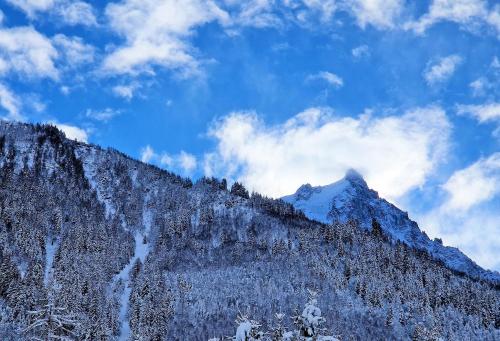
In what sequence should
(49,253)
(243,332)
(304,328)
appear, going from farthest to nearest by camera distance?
(49,253), (304,328), (243,332)

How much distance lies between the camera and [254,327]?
18.6 metres

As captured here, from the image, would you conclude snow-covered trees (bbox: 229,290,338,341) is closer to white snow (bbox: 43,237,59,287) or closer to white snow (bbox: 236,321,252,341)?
white snow (bbox: 236,321,252,341)

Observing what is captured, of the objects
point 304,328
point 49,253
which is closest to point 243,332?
point 304,328

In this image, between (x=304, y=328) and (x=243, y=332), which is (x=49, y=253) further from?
(x=304, y=328)

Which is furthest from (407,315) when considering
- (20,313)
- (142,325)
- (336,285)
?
(20,313)

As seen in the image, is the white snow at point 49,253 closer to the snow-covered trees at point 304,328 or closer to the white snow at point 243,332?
the snow-covered trees at point 304,328

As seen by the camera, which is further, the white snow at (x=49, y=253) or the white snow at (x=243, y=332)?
the white snow at (x=49, y=253)

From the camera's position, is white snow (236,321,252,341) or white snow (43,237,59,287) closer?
white snow (236,321,252,341)

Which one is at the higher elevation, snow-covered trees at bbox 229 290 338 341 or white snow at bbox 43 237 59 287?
white snow at bbox 43 237 59 287

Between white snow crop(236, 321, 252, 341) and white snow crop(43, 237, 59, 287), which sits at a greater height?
white snow crop(43, 237, 59, 287)

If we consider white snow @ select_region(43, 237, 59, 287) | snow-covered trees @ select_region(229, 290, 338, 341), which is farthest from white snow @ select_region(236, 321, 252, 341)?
white snow @ select_region(43, 237, 59, 287)

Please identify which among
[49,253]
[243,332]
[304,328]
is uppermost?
[49,253]

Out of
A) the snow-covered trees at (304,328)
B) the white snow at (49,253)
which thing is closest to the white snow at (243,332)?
the snow-covered trees at (304,328)

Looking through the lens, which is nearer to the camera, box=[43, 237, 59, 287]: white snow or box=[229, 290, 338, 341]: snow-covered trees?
box=[229, 290, 338, 341]: snow-covered trees
